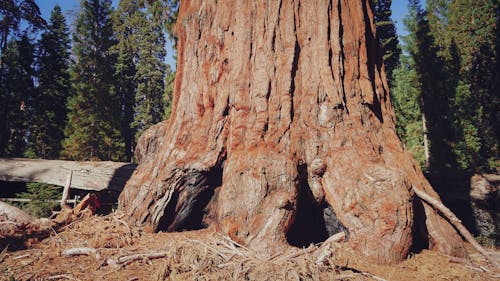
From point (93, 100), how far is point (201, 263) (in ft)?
62.3

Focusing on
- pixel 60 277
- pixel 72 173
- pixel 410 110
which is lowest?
pixel 60 277

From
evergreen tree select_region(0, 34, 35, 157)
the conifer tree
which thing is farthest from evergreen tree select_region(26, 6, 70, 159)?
the conifer tree

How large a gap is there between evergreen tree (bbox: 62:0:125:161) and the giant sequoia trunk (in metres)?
14.4

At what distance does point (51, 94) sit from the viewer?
67.9ft

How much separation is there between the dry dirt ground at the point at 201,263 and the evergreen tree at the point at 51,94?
18057mm

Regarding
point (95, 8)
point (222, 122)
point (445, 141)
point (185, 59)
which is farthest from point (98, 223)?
point (95, 8)

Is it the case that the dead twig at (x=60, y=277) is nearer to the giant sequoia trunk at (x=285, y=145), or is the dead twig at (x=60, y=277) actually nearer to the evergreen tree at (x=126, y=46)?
the giant sequoia trunk at (x=285, y=145)

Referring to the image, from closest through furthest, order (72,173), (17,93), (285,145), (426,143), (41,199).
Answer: (285,145), (41,199), (72,173), (426,143), (17,93)

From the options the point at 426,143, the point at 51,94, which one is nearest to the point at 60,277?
the point at 426,143

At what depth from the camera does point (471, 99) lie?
48.8ft

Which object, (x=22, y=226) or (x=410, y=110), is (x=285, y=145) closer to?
(x=22, y=226)

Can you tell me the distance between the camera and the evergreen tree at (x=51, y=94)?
19641mm

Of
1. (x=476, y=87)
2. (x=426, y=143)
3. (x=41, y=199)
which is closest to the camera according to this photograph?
(x=41, y=199)

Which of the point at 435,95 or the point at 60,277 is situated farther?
the point at 435,95
